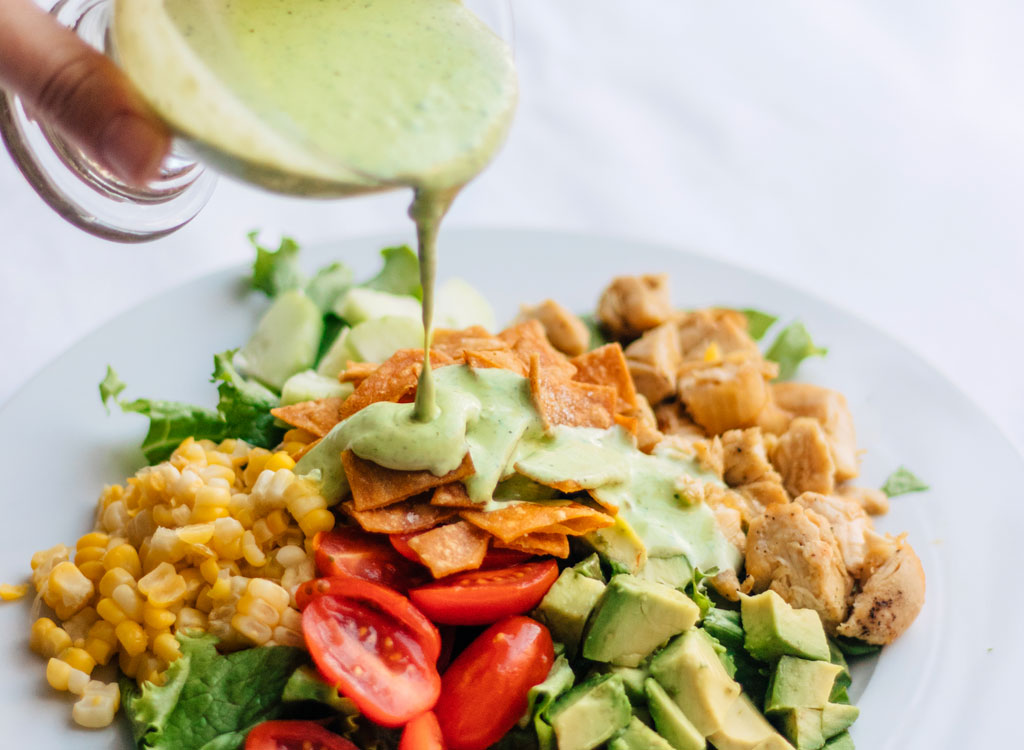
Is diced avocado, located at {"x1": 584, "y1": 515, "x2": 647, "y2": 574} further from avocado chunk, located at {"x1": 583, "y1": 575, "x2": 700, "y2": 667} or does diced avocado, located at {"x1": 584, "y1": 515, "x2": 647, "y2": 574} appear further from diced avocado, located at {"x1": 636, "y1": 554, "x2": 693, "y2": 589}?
avocado chunk, located at {"x1": 583, "y1": 575, "x2": 700, "y2": 667}

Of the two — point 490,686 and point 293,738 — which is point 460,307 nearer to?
point 490,686

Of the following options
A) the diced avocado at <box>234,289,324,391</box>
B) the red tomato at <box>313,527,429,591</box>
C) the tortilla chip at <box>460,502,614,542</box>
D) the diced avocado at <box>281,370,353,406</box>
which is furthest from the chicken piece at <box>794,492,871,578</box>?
the diced avocado at <box>234,289,324,391</box>

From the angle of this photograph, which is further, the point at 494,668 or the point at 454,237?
the point at 454,237

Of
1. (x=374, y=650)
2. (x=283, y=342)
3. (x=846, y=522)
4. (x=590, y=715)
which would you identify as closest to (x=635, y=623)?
(x=590, y=715)

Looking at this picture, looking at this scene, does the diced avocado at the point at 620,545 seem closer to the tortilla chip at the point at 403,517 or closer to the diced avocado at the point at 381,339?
the tortilla chip at the point at 403,517

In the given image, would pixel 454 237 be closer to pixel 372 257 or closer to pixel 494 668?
pixel 372 257

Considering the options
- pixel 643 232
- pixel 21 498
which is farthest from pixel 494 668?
pixel 643 232
